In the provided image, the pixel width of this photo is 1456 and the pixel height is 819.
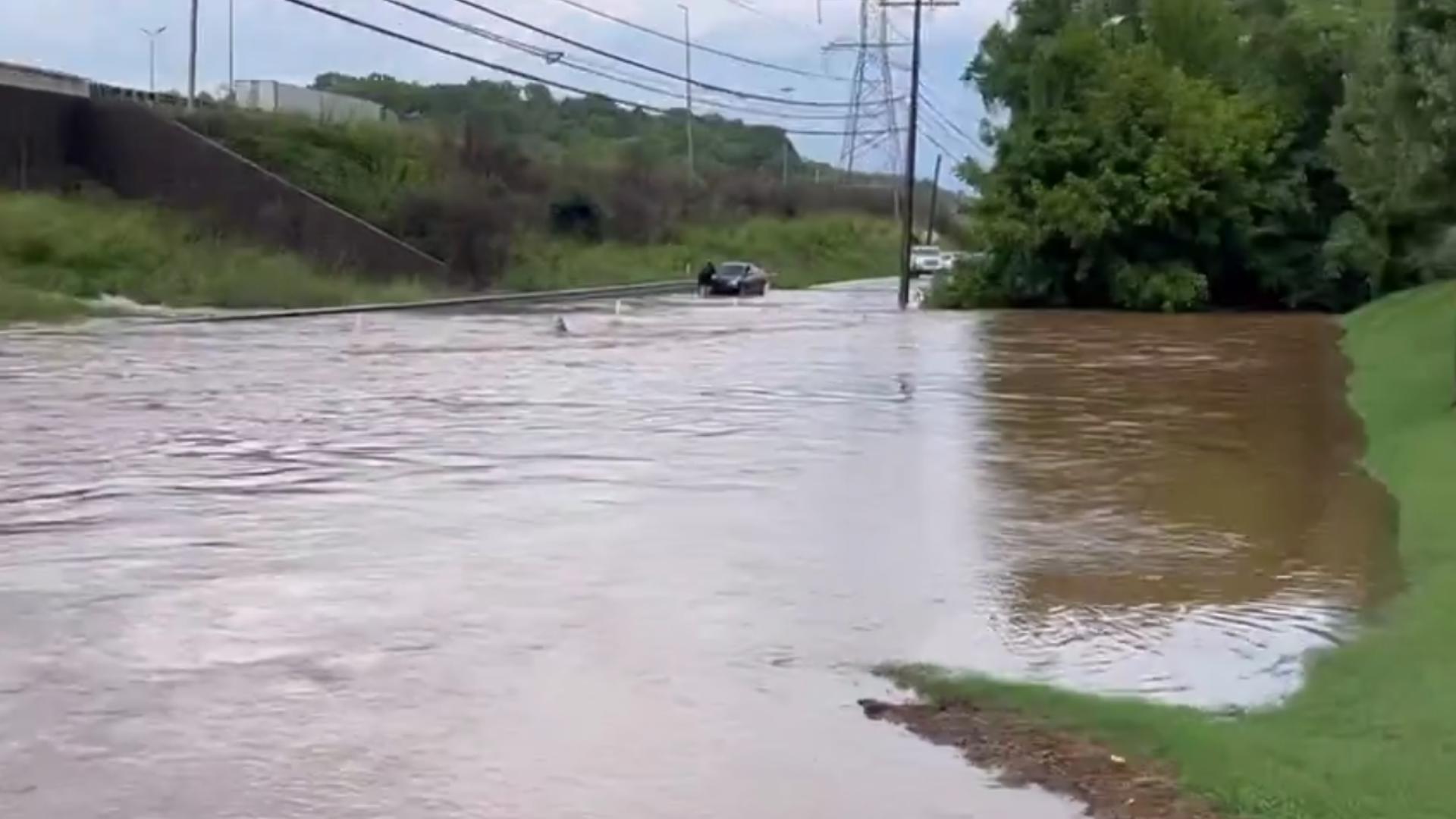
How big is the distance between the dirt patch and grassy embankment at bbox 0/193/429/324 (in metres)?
44.1

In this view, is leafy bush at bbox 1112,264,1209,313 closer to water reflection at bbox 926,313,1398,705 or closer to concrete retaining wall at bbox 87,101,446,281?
water reflection at bbox 926,313,1398,705

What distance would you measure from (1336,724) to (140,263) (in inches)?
2028

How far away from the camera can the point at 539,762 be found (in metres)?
8.96

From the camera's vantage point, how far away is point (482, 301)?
205ft

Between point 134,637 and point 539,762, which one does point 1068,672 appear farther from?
point 134,637

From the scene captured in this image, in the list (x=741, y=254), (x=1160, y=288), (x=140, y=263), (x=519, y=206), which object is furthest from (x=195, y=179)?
(x=741, y=254)

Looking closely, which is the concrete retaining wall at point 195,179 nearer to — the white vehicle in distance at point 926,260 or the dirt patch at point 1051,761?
the white vehicle in distance at point 926,260

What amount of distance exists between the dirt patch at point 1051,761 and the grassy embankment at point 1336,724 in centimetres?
12

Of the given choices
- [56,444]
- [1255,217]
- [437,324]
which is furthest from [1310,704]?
[1255,217]

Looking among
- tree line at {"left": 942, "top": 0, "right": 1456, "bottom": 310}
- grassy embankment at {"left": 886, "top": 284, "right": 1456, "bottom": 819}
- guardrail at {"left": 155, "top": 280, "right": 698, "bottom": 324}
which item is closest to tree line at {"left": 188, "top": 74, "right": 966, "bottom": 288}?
guardrail at {"left": 155, "top": 280, "right": 698, "bottom": 324}

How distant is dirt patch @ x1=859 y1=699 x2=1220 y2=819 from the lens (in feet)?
26.5

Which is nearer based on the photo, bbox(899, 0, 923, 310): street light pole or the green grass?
bbox(899, 0, 923, 310): street light pole


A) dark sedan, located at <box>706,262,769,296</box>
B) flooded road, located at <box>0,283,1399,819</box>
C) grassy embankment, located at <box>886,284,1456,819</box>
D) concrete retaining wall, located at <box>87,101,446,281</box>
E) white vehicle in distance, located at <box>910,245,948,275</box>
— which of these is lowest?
flooded road, located at <box>0,283,1399,819</box>

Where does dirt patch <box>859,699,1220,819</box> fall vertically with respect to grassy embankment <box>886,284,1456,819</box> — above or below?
below
